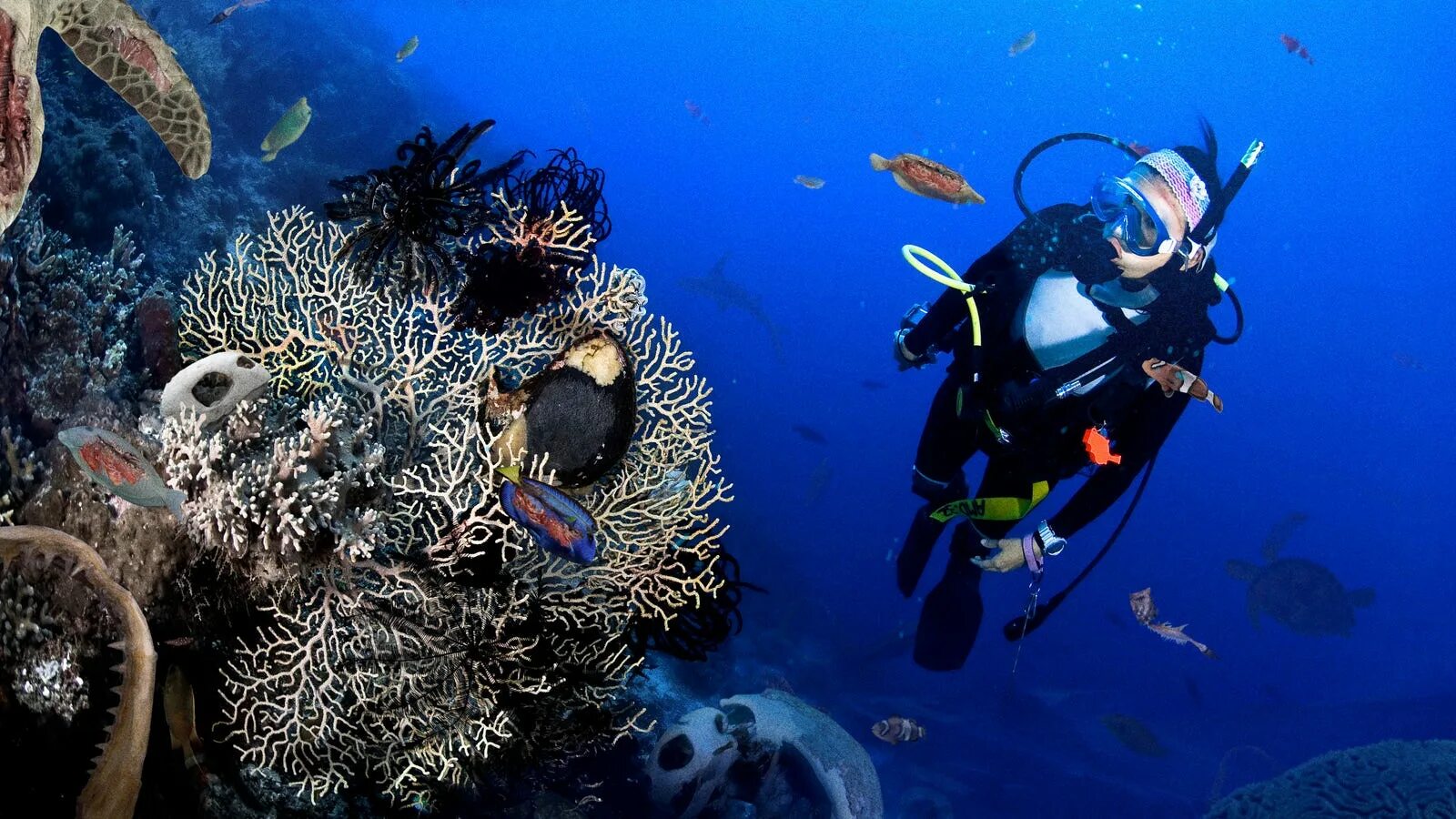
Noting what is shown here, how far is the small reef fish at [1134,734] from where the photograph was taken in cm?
1465

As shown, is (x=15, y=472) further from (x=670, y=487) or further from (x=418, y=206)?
(x=670, y=487)

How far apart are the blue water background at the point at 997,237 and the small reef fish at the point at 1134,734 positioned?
82.8 inches

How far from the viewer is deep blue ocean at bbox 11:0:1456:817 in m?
20.9

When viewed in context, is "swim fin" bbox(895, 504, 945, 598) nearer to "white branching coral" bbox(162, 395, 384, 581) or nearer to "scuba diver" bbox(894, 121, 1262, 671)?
"scuba diver" bbox(894, 121, 1262, 671)

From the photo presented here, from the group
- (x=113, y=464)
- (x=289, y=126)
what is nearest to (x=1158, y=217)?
(x=113, y=464)

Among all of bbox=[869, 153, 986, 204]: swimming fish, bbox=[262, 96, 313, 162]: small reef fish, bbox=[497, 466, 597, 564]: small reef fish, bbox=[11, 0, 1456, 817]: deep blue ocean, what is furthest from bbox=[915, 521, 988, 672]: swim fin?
bbox=[262, 96, 313, 162]: small reef fish

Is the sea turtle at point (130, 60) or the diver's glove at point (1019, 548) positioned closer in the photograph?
the sea turtle at point (130, 60)

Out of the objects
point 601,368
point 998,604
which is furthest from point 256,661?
point 998,604

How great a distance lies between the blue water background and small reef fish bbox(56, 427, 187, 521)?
40.9 ft

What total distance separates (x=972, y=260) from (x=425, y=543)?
72829 mm

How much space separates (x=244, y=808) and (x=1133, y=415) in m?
6.08

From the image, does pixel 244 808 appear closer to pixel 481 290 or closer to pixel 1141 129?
pixel 481 290

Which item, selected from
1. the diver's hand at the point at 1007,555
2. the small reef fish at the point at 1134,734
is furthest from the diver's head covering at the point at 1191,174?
the small reef fish at the point at 1134,734

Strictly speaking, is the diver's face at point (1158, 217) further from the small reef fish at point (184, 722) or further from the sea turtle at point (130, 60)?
the small reef fish at point (184, 722)
